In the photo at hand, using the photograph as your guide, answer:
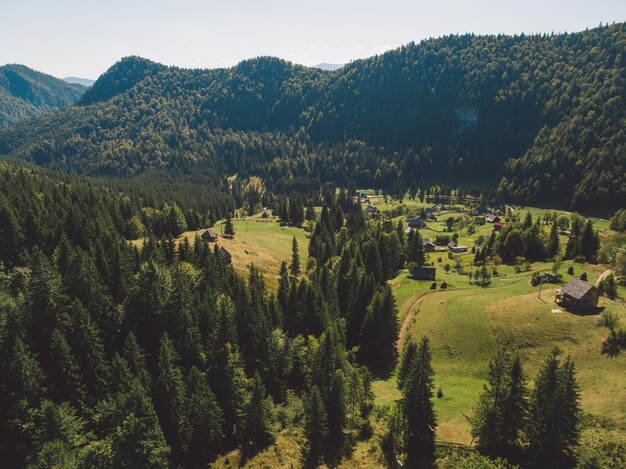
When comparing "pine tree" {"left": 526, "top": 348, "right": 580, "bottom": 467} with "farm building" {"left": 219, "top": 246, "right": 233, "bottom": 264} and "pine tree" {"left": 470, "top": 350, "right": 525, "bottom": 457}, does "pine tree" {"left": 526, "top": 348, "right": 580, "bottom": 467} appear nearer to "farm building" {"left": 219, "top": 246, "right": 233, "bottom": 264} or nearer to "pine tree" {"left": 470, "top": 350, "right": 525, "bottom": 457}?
"pine tree" {"left": 470, "top": 350, "right": 525, "bottom": 457}

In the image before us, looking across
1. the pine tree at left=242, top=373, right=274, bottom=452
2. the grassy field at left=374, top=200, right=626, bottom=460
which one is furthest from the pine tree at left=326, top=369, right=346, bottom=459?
the grassy field at left=374, top=200, right=626, bottom=460

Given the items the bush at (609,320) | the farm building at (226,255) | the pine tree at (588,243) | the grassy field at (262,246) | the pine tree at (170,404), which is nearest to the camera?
the pine tree at (170,404)

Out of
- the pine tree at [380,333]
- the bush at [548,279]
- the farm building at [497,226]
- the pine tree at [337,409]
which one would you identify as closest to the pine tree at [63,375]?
the pine tree at [337,409]

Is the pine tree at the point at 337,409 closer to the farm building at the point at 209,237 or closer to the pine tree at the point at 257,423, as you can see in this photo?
the pine tree at the point at 257,423

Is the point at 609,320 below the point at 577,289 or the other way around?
below

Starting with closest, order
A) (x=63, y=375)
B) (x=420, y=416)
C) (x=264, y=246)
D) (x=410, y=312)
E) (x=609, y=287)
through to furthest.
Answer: (x=420, y=416) < (x=63, y=375) < (x=609, y=287) < (x=410, y=312) < (x=264, y=246)

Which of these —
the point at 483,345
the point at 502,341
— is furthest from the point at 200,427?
the point at 502,341

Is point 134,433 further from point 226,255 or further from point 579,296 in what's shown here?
point 226,255
